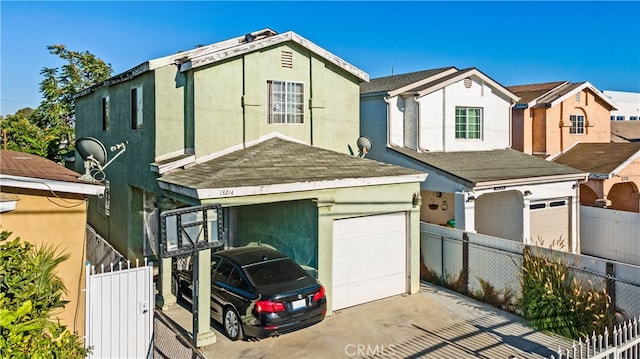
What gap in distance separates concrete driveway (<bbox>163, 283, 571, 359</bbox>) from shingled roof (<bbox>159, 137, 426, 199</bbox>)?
2.96 metres

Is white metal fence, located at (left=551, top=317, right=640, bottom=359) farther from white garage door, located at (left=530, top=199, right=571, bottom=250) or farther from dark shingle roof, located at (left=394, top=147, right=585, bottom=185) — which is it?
white garage door, located at (left=530, top=199, right=571, bottom=250)

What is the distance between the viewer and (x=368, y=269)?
11609mm

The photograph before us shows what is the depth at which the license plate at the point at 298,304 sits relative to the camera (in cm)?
904

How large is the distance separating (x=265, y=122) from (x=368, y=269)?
507cm

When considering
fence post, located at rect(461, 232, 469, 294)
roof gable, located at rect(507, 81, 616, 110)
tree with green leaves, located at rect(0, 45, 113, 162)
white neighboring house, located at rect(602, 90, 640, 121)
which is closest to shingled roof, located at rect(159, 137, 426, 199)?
fence post, located at rect(461, 232, 469, 294)

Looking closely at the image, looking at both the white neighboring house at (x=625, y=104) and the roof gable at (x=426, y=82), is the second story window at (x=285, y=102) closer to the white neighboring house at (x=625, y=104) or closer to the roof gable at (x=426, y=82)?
the roof gable at (x=426, y=82)

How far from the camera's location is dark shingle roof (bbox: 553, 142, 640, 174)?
2067 cm

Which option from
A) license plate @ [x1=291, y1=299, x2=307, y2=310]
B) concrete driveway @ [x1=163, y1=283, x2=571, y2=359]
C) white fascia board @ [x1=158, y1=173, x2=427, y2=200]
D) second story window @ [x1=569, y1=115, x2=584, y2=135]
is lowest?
concrete driveway @ [x1=163, y1=283, x2=571, y2=359]

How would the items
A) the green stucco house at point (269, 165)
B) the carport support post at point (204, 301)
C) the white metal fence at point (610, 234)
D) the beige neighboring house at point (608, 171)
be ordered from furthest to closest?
the beige neighboring house at point (608, 171) → the white metal fence at point (610, 234) → the green stucco house at point (269, 165) → the carport support post at point (204, 301)

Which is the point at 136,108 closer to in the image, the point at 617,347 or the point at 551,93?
the point at 617,347

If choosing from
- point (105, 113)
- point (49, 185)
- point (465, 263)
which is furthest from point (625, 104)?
point (49, 185)

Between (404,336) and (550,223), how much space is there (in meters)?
10.0

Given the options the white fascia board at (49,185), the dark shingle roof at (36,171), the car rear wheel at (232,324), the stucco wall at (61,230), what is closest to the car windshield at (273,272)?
the car rear wheel at (232,324)

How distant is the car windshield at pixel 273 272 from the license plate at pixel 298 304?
53cm
